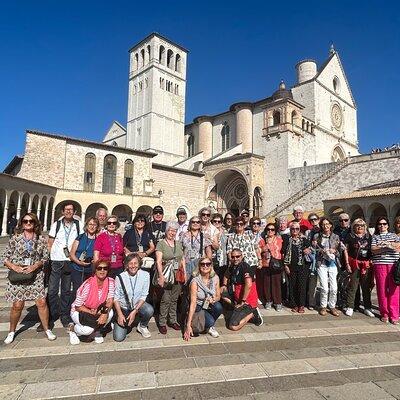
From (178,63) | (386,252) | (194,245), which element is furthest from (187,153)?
(386,252)

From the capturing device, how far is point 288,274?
6.02 m

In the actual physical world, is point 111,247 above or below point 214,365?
above

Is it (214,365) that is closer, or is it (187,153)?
(214,365)

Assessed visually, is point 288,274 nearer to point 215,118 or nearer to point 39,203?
point 39,203

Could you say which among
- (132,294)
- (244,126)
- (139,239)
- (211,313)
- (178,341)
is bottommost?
(178,341)

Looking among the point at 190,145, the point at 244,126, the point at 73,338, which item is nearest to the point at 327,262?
the point at 73,338

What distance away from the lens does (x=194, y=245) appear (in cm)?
525

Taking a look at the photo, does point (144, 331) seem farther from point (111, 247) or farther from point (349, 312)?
point (349, 312)

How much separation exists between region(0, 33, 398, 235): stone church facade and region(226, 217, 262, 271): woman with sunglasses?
1679cm

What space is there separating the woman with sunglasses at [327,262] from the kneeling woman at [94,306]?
3.76 metres

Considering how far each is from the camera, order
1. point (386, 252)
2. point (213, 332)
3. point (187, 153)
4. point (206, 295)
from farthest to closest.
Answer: point (187, 153), point (386, 252), point (206, 295), point (213, 332)

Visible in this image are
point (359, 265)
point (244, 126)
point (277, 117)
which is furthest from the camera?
point (244, 126)

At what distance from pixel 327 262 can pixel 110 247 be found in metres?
3.92

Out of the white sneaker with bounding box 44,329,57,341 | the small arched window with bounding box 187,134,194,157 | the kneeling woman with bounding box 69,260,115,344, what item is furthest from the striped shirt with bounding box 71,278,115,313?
the small arched window with bounding box 187,134,194,157
